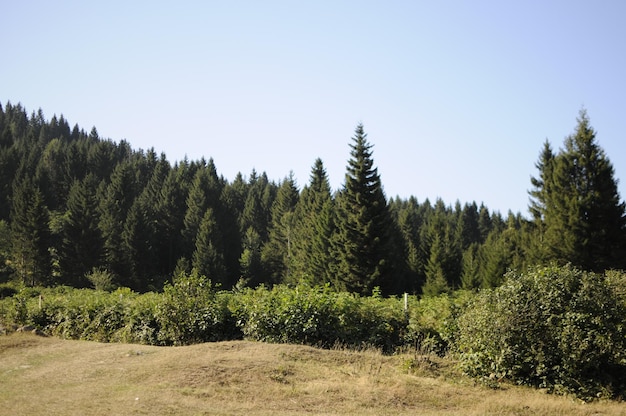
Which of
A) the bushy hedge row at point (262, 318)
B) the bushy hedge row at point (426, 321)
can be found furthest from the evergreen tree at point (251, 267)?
the bushy hedge row at point (262, 318)

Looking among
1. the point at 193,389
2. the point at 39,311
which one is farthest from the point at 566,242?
the point at 39,311

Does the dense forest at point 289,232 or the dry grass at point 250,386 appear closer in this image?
the dry grass at point 250,386

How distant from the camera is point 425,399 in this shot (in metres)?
10.8

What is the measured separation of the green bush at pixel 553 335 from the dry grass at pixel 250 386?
603mm

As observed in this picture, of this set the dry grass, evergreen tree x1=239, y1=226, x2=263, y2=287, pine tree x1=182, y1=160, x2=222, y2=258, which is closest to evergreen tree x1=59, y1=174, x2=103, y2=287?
pine tree x1=182, y1=160, x2=222, y2=258

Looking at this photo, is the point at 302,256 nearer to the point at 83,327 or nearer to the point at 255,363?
the point at 83,327

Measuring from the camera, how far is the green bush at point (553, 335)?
11156mm

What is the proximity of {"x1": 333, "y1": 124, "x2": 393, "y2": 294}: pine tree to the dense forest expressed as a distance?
10 cm

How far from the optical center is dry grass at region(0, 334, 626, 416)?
939 centimetres

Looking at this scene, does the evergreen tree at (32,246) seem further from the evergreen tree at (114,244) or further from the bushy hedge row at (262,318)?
the bushy hedge row at (262,318)

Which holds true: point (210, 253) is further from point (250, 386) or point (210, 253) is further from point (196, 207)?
point (250, 386)

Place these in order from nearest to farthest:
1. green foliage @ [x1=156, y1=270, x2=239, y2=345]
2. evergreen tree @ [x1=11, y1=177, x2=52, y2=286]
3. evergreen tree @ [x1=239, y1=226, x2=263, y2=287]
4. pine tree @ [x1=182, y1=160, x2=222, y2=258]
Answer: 1. green foliage @ [x1=156, y1=270, x2=239, y2=345]
2. evergreen tree @ [x1=11, y1=177, x2=52, y2=286]
3. evergreen tree @ [x1=239, y1=226, x2=263, y2=287]
4. pine tree @ [x1=182, y1=160, x2=222, y2=258]

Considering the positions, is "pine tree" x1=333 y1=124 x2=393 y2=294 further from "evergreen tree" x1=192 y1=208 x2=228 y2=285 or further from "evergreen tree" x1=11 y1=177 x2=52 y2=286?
"evergreen tree" x1=11 y1=177 x2=52 y2=286

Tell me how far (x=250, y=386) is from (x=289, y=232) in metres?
60.5
